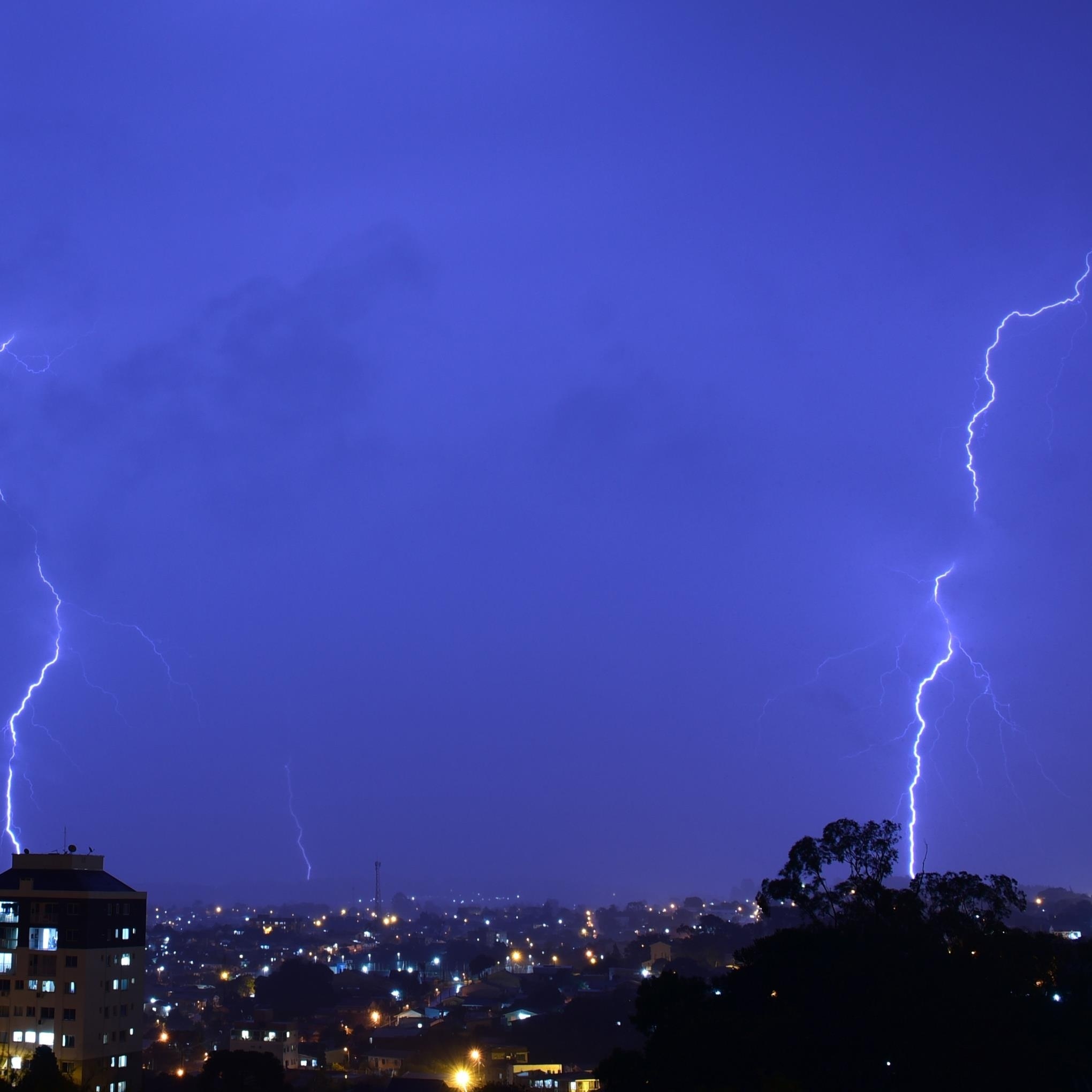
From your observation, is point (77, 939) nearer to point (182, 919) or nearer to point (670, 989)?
point (670, 989)

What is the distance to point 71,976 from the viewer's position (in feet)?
85.4

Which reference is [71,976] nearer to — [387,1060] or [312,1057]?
[312,1057]

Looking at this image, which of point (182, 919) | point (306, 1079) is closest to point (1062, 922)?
point (306, 1079)

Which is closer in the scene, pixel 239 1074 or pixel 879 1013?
pixel 879 1013

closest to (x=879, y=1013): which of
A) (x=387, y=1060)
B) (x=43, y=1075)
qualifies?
(x=43, y=1075)

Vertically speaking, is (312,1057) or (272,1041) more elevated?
(272,1041)

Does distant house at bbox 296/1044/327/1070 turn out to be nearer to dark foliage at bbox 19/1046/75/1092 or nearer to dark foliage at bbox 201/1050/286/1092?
dark foliage at bbox 201/1050/286/1092

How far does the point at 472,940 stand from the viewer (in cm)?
8894

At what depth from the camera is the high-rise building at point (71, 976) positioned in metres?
25.7

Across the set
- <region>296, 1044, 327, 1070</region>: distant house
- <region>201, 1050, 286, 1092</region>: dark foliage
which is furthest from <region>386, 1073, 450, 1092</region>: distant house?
<region>296, 1044, 327, 1070</region>: distant house

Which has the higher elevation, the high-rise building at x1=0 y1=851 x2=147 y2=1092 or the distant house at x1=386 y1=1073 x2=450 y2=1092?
the high-rise building at x1=0 y1=851 x2=147 y2=1092

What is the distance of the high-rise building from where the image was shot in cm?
2570

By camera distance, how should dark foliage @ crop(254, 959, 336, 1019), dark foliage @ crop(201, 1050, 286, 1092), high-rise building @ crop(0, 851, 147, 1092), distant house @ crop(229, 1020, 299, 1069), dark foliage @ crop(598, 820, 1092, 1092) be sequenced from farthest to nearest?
1. dark foliage @ crop(254, 959, 336, 1019)
2. distant house @ crop(229, 1020, 299, 1069)
3. high-rise building @ crop(0, 851, 147, 1092)
4. dark foliage @ crop(201, 1050, 286, 1092)
5. dark foliage @ crop(598, 820, 1092, 1092)

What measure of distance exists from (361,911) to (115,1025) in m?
158
